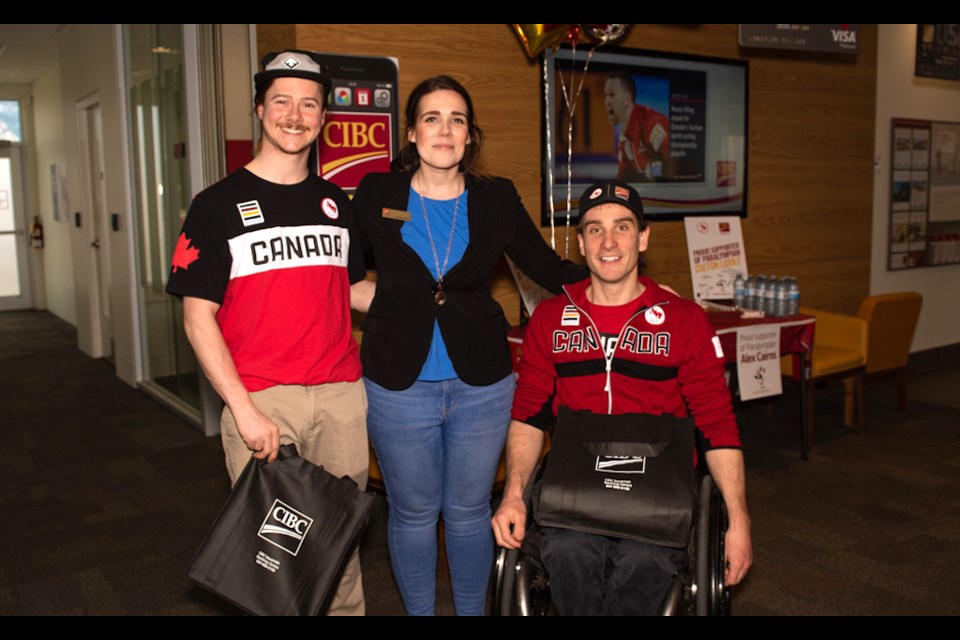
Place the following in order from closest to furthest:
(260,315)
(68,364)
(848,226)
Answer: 1. (260,315)
2. (848,226)
3. (68,364)

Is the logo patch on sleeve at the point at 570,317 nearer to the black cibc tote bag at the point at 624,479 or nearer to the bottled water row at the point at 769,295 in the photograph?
the black cibc tote bag at the point at 624,479

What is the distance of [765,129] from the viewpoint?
514 cm

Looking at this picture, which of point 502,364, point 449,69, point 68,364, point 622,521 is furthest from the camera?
point 68,364

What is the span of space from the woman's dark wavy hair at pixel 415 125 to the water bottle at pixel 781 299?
2408 mm

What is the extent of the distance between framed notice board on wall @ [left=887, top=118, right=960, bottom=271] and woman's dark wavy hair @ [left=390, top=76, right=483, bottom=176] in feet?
15.3

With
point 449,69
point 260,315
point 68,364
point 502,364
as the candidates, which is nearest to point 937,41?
point 449,69

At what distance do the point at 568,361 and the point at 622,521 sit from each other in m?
0.42

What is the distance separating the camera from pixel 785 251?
17.4 feet

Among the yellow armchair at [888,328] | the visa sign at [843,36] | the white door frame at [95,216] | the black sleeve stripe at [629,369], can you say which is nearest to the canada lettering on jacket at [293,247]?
the black sleeve stripe at [629,369]

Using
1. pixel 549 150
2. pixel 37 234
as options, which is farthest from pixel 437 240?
pixel 37 234

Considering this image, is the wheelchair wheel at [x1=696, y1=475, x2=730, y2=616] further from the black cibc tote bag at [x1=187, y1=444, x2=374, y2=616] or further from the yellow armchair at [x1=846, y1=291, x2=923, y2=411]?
the yellow armchair at [x1=846, y1=291, x2=923, y2=411]

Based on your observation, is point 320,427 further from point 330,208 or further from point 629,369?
point 629,369

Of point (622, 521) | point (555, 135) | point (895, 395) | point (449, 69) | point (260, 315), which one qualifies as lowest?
point (895, 395)

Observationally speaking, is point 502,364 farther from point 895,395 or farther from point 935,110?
point 935,110
